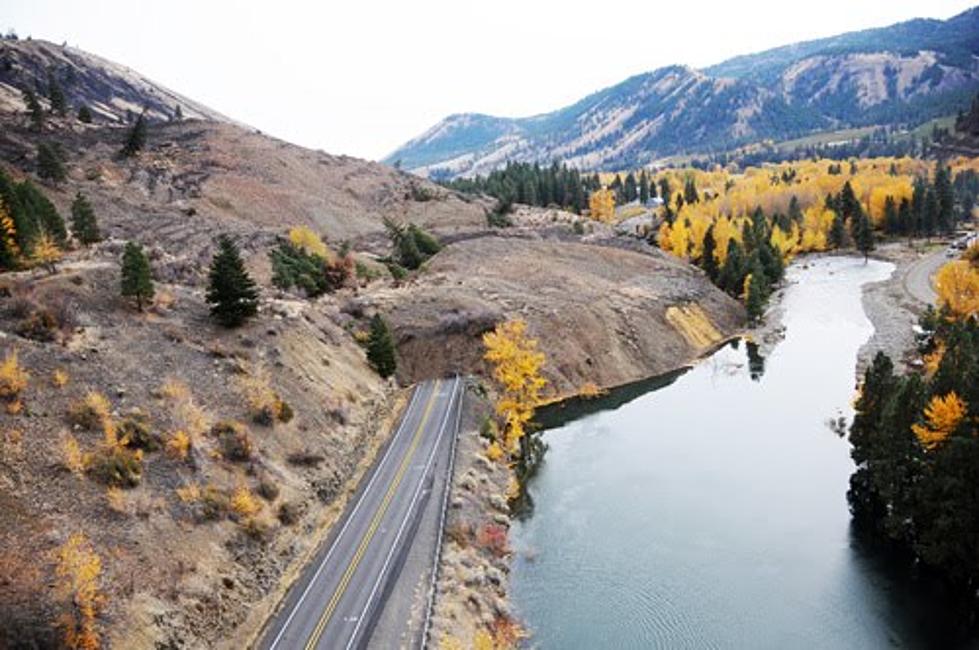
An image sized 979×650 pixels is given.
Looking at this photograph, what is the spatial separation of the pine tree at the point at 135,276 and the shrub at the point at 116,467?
63.0 feet

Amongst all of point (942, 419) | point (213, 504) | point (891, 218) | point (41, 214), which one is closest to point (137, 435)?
point (213, 504)

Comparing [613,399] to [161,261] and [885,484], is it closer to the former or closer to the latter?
[885,484]

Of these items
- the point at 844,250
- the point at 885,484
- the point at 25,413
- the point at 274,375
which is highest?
the point at 25,413

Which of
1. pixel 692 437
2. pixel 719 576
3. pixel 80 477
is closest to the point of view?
pixel 80 477

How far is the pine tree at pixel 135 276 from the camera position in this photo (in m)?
56.9

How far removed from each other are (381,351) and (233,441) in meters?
27.1

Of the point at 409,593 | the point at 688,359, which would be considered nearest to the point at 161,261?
the point at 409,593

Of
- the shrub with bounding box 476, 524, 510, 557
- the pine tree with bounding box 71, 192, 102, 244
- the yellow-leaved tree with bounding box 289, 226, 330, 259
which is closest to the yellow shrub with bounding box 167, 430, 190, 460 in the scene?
the shrub with bounding box 476, 524, 510, 557

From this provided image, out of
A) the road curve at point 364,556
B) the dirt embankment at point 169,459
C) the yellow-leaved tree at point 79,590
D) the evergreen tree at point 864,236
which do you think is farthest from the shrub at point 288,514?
the evergreen tree at point 864,236

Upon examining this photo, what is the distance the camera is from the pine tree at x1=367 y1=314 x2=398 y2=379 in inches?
2950

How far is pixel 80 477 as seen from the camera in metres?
39.7

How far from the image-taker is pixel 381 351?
2950 inches

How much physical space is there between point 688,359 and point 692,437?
2643 cm

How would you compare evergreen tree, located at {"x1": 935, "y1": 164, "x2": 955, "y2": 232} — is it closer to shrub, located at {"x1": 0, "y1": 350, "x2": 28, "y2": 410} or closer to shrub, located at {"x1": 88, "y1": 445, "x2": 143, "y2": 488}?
shrub, located at {"x1": 88, "y1": 445, "x2": 143, "y2": 488}
